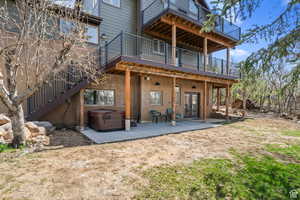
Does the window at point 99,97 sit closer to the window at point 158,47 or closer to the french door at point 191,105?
the window at point 158,47

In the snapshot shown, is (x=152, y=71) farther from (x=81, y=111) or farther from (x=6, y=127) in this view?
(x=6, y=127)

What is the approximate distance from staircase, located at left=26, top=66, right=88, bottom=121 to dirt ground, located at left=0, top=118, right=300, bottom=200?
2.32 m

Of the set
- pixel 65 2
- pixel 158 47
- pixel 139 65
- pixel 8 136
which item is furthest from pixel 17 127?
pixel 158 47

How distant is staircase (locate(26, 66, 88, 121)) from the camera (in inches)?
249

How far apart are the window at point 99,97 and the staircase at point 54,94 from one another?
1144 mm

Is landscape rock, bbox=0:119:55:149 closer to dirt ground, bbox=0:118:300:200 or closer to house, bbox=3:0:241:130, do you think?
dirt ground, bbox=0:118:300:200

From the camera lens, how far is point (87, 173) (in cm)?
302

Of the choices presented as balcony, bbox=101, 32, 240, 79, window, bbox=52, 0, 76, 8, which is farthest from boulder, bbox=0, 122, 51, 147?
balcony, bbox=101, 32, 240, 79

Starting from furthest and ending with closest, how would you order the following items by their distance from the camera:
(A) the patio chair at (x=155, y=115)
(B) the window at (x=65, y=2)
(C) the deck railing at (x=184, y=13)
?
(A) the patio chair at (x=155, y=115) → (C) the deck railing at (x=184, y=13) → (B) the window at (x=65, y=2)

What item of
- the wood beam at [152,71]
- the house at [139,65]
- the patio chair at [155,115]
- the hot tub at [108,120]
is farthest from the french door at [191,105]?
the hot tub at [108,120]

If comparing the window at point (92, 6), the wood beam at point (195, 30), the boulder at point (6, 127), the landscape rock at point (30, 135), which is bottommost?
the landscape rock at point (30, 135)

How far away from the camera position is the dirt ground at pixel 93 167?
2418 mm

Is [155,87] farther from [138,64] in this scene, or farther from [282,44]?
[282,44]

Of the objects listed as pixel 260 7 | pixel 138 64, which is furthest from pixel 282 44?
pixel 138 64
